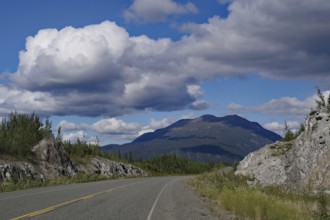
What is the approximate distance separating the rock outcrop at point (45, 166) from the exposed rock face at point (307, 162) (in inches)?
851

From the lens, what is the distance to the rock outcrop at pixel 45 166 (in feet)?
131

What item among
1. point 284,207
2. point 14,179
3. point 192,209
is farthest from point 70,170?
point 284,207

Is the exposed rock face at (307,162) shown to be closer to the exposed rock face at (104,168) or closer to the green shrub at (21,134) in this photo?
the green shrub at (21,134)

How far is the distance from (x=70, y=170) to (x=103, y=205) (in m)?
39.1

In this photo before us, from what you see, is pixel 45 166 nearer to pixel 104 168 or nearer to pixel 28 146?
pixel 28 146

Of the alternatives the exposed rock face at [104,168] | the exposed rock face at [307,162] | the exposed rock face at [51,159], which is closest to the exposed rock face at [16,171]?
the exposed rock face at [51,159]

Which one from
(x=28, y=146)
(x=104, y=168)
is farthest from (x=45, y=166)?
(x=104, y=168)

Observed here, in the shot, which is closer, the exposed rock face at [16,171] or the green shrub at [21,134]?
the exposed rock face at [16,171]

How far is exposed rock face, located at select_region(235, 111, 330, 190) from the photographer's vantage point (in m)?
26.6

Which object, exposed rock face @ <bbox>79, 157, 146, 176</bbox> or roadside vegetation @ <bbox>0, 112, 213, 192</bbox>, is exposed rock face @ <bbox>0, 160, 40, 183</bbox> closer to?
roadside vegetation @ <bbox>0, 112, 213, 192</bbox>

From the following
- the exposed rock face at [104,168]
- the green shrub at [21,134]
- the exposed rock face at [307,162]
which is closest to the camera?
the exposed rock face at [307,162]

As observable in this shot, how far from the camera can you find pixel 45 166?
50.1 m

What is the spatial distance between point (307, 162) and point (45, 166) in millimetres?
30825

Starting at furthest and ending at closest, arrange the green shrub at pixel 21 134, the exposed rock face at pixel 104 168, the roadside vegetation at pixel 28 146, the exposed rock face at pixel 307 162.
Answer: the exposed rock face at pixel 104 168 < the green shrub at pixel 21 134 < the roadside vegetation at pixel 28 146 < the exposed rock face at pixel 307 162
